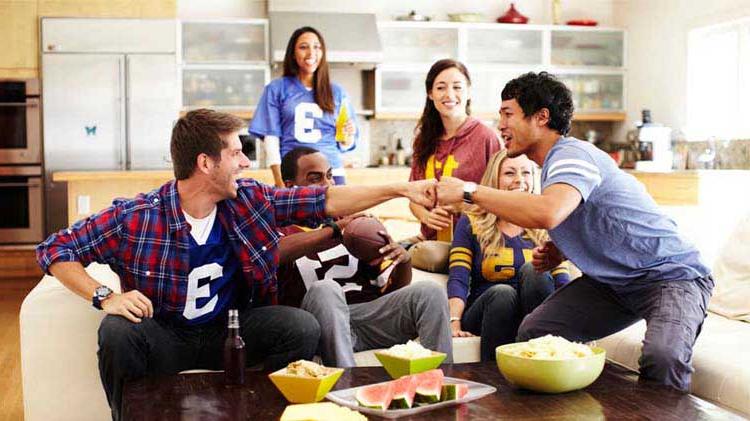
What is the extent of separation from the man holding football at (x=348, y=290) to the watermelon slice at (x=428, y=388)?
0.65 meters

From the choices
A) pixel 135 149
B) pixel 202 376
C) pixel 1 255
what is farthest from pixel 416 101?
pixel 202 376

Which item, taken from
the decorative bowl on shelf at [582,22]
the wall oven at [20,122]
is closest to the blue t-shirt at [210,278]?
the wall oven at [20,122]

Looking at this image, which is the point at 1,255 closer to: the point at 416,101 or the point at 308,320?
the point at 416,101

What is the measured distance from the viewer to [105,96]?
794 cm

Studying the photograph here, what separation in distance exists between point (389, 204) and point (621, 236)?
449 cm

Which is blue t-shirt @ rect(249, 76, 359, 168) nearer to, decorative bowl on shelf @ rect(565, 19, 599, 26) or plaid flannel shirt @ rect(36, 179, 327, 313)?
plaid flannel shirt @ rect(36, 179, 327, 313)

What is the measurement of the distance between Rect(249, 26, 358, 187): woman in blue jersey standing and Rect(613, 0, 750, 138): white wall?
3746 mm

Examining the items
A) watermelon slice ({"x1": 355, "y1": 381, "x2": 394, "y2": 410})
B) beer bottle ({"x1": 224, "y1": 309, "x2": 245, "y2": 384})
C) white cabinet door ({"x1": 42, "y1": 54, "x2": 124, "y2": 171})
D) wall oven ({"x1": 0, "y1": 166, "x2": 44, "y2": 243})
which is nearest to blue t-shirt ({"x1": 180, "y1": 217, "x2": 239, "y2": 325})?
beer bottle ({"x1": 224, "y1": 309, "x2": 245, "y2": 384})

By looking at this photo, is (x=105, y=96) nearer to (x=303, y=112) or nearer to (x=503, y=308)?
(x=303, y=112)

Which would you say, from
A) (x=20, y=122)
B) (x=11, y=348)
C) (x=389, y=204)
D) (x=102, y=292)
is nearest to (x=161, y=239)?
(x=102, y=292)

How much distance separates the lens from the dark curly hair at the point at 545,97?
2893 millimetres

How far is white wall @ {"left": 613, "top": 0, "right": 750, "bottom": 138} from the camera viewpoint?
7.50 meters

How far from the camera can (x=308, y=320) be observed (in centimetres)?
273

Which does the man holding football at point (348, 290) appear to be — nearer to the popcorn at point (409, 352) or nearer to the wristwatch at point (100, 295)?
the popcorn at point (409, 352)
